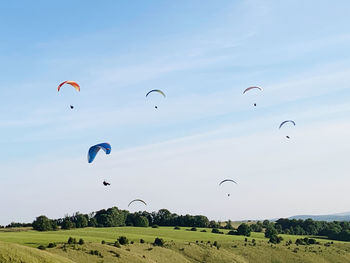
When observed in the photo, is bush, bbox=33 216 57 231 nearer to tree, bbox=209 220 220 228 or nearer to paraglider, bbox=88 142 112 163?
tree, bbox=209 220 220 228

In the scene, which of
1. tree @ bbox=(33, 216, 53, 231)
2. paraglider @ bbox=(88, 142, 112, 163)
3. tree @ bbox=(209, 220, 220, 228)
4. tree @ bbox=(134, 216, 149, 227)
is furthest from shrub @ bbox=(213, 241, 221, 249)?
tree @ bbox=(134, 216, 149, 227)

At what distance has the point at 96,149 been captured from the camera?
199 ft

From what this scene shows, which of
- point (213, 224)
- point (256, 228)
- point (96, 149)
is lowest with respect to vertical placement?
point (96, 149)

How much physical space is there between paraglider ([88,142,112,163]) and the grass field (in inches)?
677

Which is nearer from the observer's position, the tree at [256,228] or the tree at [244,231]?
the tree at [244,231]

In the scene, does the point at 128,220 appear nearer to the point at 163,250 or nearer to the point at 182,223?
the point at 182,223

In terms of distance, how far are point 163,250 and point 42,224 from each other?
5312cm

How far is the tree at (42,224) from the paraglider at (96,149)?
80634 millimetres

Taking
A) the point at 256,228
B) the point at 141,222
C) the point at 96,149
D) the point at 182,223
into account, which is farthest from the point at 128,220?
the point at 96,149

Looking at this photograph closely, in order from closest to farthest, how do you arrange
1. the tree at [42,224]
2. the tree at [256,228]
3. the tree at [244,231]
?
the tree at [42,224] < the tree at [244,231] < the tree at [256,228]

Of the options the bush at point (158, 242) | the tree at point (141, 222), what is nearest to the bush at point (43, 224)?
the bush at point (158, 242)

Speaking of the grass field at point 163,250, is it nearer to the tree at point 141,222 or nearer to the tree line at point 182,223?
the tree line at point 182,223

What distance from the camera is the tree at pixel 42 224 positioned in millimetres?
132000

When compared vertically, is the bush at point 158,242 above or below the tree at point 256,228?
below
